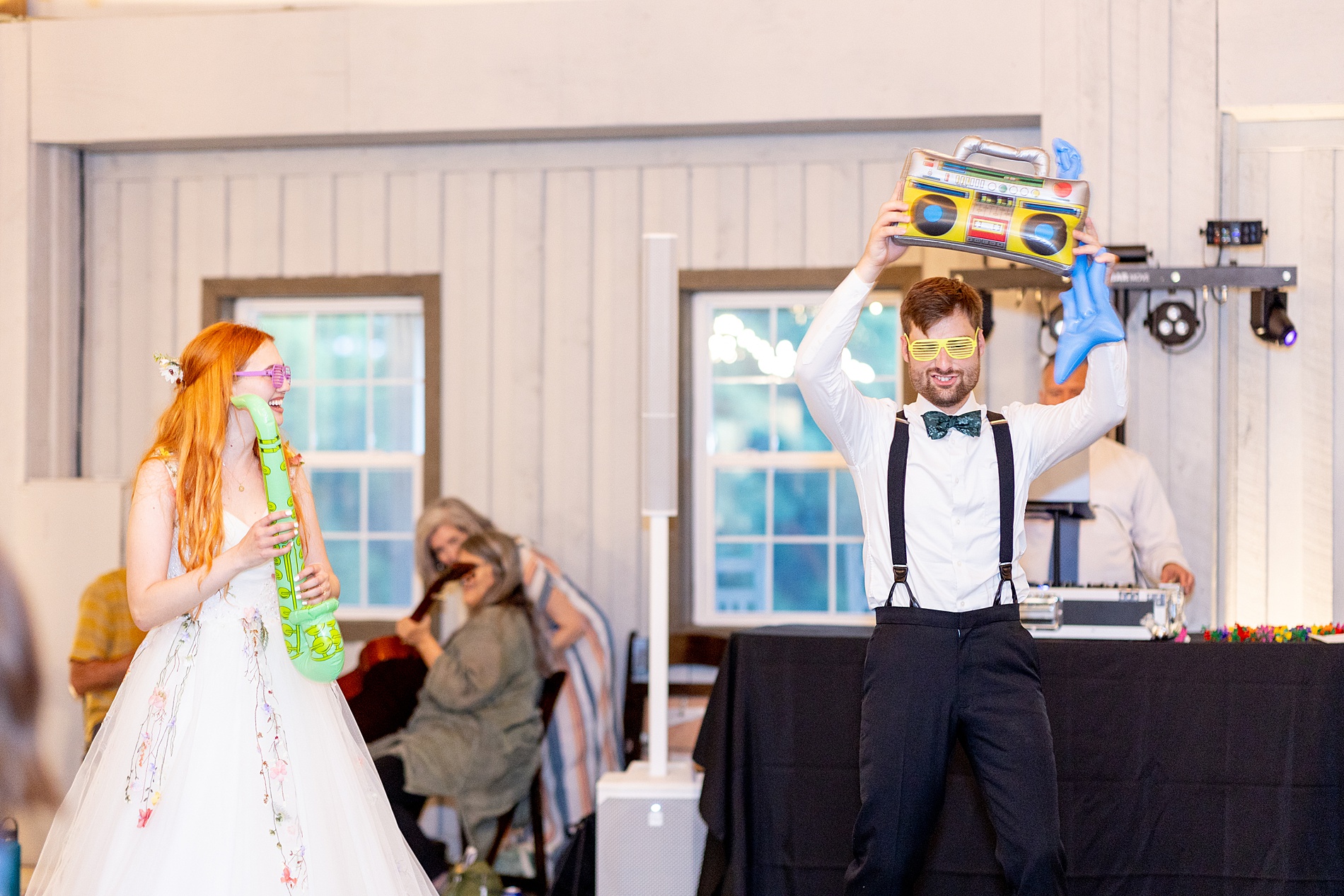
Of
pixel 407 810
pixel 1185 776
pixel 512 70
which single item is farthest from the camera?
pixel 512 70

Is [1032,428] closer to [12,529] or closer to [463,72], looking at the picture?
[463,72]

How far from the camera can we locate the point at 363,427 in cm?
546

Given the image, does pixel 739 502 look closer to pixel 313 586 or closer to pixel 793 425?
pixel 793 425

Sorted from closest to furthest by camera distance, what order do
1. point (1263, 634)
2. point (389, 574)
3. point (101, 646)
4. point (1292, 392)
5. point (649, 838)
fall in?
point (1263, 634), point (649, 838), point (101, 646), point (1292, 392), point (389, 574)

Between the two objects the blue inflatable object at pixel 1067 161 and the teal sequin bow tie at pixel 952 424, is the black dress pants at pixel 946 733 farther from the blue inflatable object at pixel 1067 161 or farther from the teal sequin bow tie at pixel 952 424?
the blue inflatable object at pixel 1067 161

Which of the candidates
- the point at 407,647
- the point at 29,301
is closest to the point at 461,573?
the point at 407,647

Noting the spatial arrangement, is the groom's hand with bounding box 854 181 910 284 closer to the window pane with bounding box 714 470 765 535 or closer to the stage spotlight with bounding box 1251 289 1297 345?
the stage spotlight with bounding box 1251 289 1297 345

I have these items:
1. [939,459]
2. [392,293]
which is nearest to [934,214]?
[939,459]

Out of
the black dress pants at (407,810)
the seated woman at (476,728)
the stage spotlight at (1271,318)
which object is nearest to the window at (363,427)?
the seated woman at (476,728)

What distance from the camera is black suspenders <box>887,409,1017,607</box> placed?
266cm

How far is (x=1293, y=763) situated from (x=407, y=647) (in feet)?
10.0

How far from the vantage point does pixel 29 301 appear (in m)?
5.25

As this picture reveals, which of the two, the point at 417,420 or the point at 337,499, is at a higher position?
the point at 417,420

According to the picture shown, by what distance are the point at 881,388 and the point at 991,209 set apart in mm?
2444
